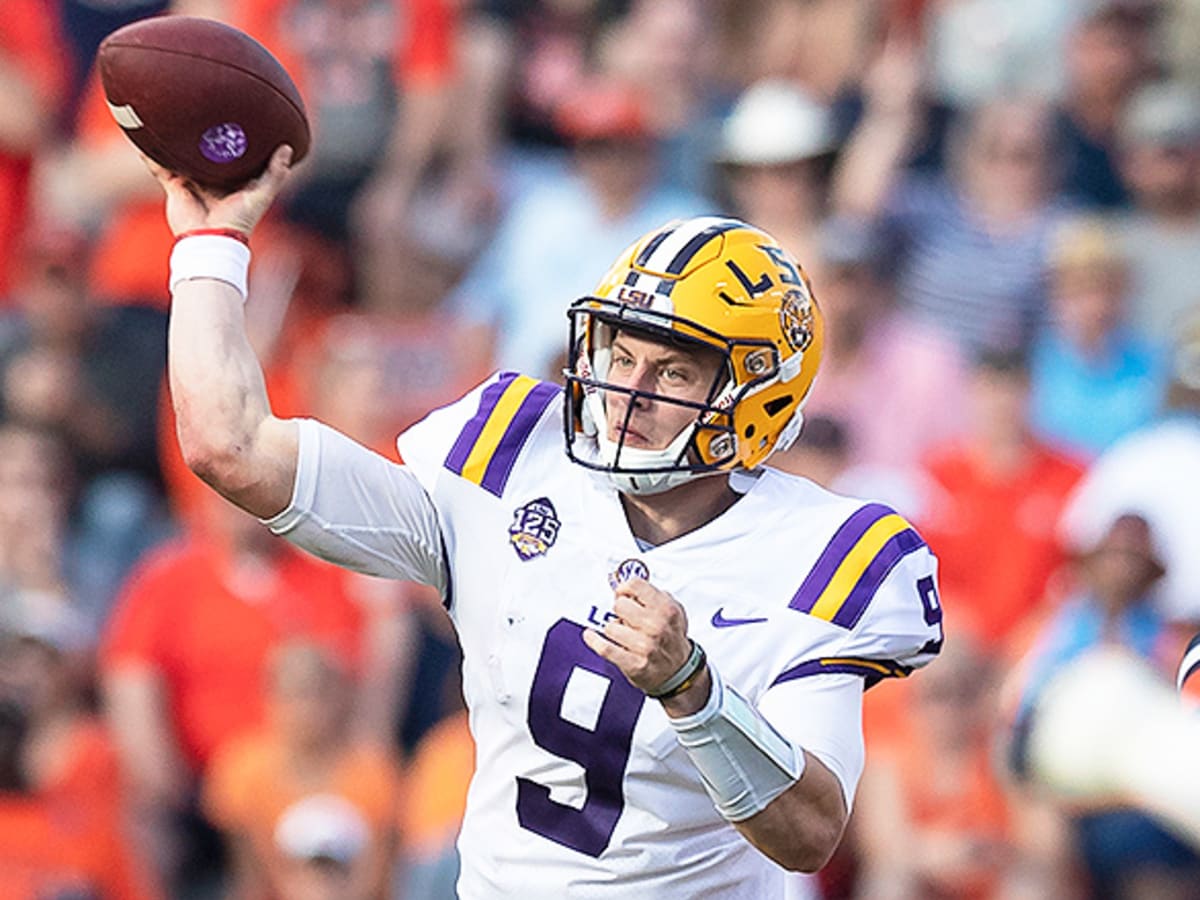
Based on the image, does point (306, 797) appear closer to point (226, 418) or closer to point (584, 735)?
point (584, 735)

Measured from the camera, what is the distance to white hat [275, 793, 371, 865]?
6.49 metres

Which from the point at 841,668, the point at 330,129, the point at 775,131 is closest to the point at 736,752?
the point at 841,668

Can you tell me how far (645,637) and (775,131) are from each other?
492 cm

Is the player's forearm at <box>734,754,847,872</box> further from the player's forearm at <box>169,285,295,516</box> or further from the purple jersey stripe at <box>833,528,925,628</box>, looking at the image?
the player's forearm at <box>169,285,295,516</box>

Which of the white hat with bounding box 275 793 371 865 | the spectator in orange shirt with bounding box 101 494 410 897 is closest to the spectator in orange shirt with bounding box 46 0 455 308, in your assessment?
the spectator in orange shirt with bounding box 101 494 410 897

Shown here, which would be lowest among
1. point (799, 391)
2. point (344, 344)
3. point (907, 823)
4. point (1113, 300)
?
point (907, 823)

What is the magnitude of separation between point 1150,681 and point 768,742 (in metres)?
0.58

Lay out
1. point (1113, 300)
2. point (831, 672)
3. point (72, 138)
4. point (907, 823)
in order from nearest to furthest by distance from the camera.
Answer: point (831, 672) → point (907, 823) → point (1113, 300) → point (72, 138)

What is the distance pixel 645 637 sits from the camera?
3.12 metres

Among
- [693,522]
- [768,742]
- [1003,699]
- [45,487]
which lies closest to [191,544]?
[45,487]

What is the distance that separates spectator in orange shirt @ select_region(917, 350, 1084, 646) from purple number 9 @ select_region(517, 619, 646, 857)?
355cm

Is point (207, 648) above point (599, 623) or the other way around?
the other way around

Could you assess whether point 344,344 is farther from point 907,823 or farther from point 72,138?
point 907,823

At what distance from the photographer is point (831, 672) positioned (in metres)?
3.46
